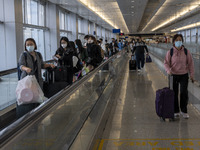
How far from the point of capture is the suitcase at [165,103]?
524 cm

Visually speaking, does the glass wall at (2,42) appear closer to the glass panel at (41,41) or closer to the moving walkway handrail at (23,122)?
the glass panel at (41,41)

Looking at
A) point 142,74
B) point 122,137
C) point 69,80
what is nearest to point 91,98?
point 122,137

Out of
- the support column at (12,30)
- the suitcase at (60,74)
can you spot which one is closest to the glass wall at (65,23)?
the support column at (12,30)

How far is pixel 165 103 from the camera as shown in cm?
527

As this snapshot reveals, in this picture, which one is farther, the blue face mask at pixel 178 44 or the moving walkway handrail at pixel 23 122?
the blue face mask at pixel 178 44

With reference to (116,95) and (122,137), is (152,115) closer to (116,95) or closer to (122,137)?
(122,137)

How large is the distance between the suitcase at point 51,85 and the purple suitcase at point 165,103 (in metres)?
1.84

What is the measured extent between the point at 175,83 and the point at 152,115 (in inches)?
35.1

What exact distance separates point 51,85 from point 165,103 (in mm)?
2232

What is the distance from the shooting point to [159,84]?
10.1m

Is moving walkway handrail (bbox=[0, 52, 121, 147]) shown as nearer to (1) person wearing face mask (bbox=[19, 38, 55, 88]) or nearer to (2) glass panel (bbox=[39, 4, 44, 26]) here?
(1) person wearing face mask (bbox=[19, 38, 55, 88])

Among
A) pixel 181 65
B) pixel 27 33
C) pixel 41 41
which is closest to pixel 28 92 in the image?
pixel 181 65

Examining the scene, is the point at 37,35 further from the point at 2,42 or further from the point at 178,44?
the point at 178,44

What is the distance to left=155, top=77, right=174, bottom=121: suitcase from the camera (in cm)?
524
